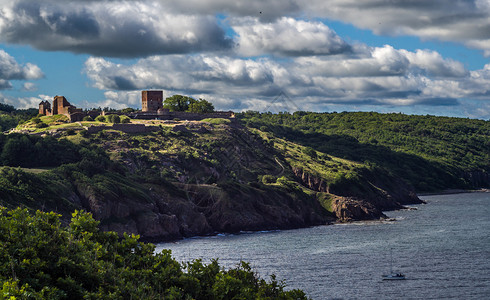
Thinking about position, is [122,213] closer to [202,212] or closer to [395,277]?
[202,212]

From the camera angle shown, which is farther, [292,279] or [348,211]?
[348,211]

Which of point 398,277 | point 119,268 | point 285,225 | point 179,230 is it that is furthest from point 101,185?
point 119,268

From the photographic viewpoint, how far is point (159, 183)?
162750 mm

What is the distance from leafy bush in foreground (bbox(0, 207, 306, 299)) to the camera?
46.5m

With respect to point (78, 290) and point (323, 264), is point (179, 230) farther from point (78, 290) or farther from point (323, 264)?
point (78, 290)

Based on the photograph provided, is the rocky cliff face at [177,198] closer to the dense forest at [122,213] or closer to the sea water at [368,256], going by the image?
the dense forest at [122,213]

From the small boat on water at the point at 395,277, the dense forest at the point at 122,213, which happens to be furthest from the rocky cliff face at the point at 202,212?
the small boat on water at the point at 395,277

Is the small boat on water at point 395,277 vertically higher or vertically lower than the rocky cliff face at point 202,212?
lower

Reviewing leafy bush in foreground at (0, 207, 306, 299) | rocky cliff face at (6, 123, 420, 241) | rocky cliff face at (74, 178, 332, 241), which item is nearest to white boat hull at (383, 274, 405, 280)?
leafy bush in foreground at (0, 207, 306, 299)

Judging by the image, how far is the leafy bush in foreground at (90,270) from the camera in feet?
152

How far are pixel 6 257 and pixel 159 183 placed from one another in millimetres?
115322

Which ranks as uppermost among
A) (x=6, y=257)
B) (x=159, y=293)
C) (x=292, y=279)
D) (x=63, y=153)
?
(x=63, y=153)

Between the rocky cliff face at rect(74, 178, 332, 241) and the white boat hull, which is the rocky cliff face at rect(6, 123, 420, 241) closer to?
the rocky cliff face at rect(74, 178, 332, 241)

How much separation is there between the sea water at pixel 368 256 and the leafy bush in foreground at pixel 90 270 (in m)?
21.9
